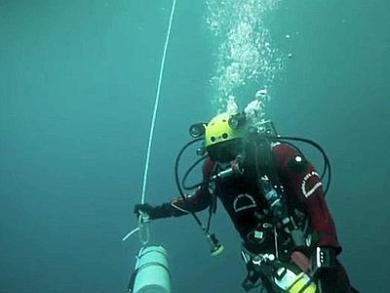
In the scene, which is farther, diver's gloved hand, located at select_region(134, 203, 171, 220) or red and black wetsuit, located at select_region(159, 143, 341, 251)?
diver's gloved hand, located at select_region(134, 203, 171, 220)

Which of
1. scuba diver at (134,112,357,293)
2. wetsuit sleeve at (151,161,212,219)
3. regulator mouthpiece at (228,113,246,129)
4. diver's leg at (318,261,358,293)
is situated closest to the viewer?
diver's leg at (318,261,358,293)

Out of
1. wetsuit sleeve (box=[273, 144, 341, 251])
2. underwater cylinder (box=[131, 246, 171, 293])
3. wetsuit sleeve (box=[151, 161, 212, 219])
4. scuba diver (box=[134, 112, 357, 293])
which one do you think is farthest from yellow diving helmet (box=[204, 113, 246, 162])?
underwater cylinder (box=[131, 246, 171, 293])

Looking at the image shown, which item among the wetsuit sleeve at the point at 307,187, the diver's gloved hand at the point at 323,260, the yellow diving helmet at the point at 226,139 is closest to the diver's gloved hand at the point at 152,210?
the yellow diving helmet at the point at 226,139

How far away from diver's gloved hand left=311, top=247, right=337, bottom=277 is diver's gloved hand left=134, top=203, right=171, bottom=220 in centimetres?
131

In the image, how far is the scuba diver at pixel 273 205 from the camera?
2428 millimetres

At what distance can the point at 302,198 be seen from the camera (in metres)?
2.55

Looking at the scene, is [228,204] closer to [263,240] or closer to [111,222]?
[263,240]

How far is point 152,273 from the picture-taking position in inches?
107

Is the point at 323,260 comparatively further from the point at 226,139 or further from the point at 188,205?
the point at 188,205

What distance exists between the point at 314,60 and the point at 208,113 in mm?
1720

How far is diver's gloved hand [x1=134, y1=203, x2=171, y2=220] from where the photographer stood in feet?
11.1

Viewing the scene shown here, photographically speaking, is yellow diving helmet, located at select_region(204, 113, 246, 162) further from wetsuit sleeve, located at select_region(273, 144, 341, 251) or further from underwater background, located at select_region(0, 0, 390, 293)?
underwater background, located at select_region(0, 0, 390, 293)

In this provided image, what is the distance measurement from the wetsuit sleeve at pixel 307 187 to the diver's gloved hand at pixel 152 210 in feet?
3.50

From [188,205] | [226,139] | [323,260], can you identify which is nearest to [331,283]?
[323,260]
